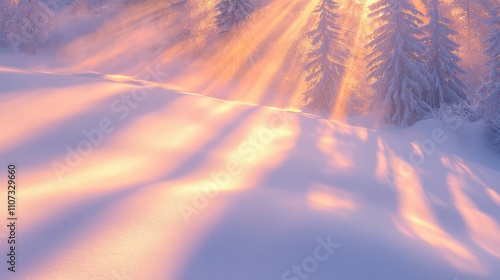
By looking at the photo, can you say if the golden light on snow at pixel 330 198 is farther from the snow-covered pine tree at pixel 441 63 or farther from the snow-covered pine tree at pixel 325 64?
the snow-covered pine tree at pixel 325 64

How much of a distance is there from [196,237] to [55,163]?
233 centimetres

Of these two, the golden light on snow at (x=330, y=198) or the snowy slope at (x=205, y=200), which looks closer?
the snowy slope at (x=205, y=200)

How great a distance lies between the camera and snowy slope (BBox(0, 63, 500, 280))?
2.98 meters

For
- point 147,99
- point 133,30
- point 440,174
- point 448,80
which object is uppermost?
point 133,30

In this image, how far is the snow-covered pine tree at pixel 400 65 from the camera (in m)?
19.9

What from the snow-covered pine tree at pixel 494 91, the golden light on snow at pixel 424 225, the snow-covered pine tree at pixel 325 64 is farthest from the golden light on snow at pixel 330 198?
the snow-covered pine tree at pixel 325 64

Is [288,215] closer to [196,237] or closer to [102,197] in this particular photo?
[196,237]

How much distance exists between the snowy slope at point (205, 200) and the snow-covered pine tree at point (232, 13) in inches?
812

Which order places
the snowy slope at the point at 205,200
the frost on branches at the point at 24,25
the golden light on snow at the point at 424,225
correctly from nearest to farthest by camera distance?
1. the snowy slope at the point at 205,200
2. the golden light on snow at the point at 424,225
3. the frost on branches at the point at 24,25

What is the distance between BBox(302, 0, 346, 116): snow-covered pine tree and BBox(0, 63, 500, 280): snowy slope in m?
16.0

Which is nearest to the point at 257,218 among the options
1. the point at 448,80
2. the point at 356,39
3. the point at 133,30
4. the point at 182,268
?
the point at 182,268

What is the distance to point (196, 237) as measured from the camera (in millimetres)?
3205

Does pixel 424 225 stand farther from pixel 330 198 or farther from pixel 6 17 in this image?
pixel 6 17

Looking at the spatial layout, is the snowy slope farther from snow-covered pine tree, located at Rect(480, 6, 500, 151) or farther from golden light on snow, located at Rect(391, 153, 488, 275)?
snow-covered pine tree, located at Rect(480, 6, 500, 151)
